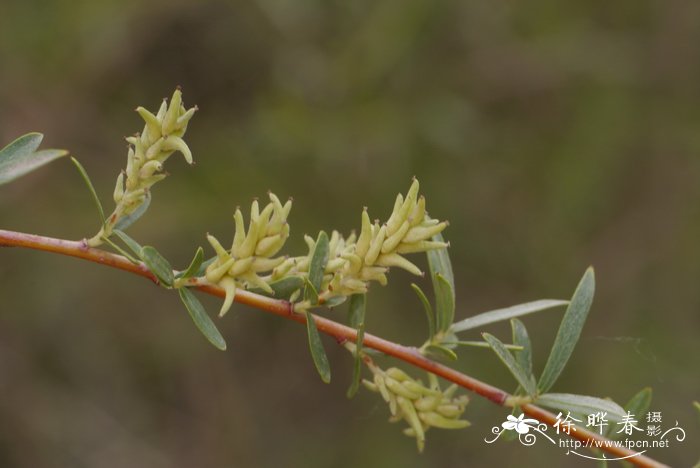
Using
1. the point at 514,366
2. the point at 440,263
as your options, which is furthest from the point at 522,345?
the point at 440,263

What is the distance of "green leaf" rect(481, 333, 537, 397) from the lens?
3.73 feet

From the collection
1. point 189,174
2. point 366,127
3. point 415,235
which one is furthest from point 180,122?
point 189,174

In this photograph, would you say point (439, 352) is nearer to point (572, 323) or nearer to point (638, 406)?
point (572, 323)

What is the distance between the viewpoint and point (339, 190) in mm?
3096

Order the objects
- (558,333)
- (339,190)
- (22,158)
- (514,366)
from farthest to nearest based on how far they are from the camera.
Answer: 1. (339,190)
2. (558,333)
3. (514,366)
4. (22,158)

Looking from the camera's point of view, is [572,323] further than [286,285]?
Yes

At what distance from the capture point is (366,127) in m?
2.93

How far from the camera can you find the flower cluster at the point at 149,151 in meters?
1.05

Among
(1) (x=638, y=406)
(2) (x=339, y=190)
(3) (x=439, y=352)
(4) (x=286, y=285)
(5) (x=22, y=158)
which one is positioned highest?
(5) (x=22, y=158)

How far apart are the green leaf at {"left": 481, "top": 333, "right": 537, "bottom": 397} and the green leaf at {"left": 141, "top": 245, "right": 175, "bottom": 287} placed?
449mm

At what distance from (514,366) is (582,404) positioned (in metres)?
0.12

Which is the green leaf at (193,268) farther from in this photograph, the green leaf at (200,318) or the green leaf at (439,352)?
the green leaf at (439,352)

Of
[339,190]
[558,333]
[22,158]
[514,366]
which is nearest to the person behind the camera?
[22,158]

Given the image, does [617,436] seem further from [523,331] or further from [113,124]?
[113,124]
